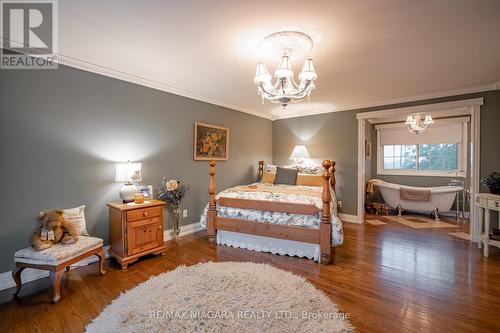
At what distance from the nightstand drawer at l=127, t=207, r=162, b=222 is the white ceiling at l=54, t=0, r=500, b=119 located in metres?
1.77

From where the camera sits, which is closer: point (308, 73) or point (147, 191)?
point (308, 73)

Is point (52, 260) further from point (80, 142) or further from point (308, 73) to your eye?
point (308, 73)

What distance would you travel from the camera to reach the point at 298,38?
2.05 m

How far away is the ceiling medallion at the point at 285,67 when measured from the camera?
2.06m

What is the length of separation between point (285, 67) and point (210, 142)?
2.42m

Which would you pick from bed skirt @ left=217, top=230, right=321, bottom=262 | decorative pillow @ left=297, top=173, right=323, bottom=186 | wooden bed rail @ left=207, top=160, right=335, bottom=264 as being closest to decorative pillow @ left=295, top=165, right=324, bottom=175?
decorative pillow @ left=297, top=173, right=323, bottom=186

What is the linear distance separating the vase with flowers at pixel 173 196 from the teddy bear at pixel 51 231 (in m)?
1.24

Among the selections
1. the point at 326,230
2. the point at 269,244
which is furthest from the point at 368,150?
the point at 269,244

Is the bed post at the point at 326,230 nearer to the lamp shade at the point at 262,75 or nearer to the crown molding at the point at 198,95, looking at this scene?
the lamp shade at the point at 262,75

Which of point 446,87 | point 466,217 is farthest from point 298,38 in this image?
point 466,217

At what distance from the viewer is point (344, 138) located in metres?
4.75

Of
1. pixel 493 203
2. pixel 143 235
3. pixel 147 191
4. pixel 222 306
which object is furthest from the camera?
pixel 147 191

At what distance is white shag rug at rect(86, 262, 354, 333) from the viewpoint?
1636 millimetres

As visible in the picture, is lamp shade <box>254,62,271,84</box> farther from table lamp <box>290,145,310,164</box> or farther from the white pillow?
table lamp <box>290,145,310,164</box>
